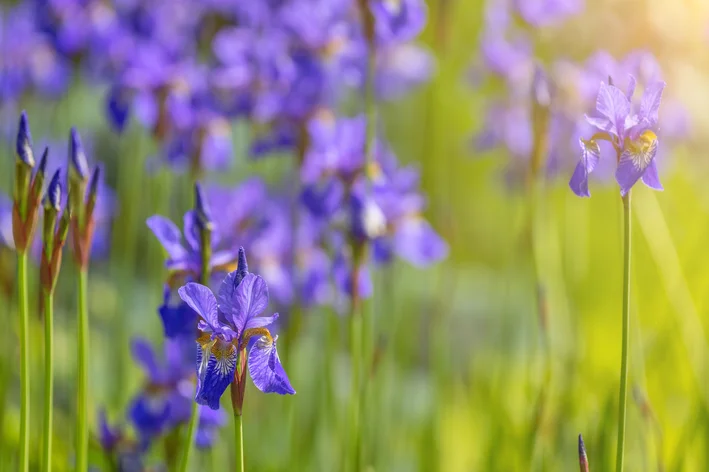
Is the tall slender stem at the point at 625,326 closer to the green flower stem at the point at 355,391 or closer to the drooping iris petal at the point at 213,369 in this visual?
the drooping iris petal at the point at 213,369

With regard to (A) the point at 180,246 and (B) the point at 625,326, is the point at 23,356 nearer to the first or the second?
(A) the point at 180,246

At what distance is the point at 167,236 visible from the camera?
1.18m

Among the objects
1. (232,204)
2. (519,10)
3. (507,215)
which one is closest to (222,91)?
(232,204)

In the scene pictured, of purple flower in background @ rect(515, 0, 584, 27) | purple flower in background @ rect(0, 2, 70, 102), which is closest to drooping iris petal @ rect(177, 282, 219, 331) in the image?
purple flower in background @ rect(515, 0, 584, 27)

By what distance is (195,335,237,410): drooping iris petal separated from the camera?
850 mm

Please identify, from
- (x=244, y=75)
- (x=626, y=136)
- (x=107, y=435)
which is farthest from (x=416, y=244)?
(x=626, y=136)

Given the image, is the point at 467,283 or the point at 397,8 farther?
the point at 467,283

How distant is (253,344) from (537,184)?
98cm

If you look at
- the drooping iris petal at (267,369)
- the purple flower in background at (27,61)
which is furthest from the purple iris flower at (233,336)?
the purple flower in background at (27,61)

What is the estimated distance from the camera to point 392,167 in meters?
2.03

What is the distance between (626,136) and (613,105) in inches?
2.1

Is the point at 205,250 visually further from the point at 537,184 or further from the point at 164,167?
the point at 164,167

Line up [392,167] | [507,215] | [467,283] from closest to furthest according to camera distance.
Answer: [392,167] → [467,283] → [507,215]

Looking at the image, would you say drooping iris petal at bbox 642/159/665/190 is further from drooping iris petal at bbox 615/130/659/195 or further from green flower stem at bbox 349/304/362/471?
green flower stem at bbox 349/304/362/471
